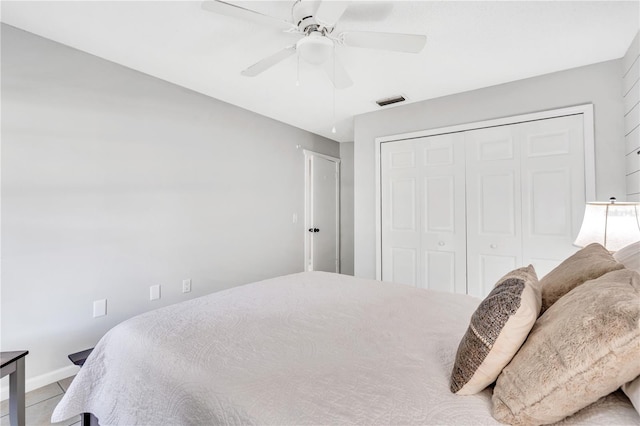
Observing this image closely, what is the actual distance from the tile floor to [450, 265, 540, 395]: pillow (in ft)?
6.83

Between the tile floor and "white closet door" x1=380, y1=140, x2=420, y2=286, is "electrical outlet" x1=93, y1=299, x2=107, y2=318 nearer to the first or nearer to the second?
the tile floor

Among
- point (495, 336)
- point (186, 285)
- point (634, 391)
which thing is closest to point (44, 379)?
point (186, 285)

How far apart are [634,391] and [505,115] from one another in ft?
8.81

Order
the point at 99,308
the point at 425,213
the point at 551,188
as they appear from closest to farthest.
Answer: the point at 99,308 < the point at 551,188 < the point at 425,213

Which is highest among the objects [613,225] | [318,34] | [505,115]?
[318,34]

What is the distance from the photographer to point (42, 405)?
73.2 inches

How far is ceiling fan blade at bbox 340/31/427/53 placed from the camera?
1.58 m

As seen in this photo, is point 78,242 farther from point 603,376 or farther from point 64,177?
point 603,376

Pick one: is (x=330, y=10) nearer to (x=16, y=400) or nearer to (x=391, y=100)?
(x=391, y=100)

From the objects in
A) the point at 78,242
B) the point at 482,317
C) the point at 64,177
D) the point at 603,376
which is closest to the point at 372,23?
the point at 482,317

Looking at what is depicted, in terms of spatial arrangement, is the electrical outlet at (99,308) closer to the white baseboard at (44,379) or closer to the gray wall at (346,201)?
the white baseboard at (44,379)

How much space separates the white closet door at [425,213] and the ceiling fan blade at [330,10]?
202 centimetres

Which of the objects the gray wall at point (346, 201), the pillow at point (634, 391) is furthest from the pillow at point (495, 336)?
the gray wall at point (346, 201)

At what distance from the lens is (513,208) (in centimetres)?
273
